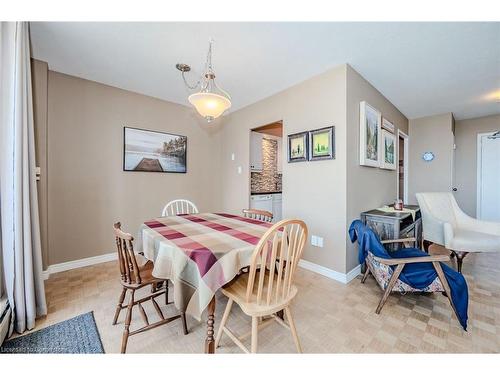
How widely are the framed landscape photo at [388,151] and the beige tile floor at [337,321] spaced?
165cm

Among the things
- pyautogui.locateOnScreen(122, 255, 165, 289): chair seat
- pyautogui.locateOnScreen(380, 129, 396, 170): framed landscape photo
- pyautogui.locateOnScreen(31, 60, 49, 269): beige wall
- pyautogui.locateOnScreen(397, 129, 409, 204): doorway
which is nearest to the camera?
pyautogui.locateOnScreen(122, 255, 165, 289): chair seat

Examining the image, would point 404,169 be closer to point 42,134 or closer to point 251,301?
point 251,301

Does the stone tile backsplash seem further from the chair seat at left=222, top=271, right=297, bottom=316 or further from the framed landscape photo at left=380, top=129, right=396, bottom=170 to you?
the chair seat at left=222, top=271, right=297, bottom=316

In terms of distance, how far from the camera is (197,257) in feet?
3.85

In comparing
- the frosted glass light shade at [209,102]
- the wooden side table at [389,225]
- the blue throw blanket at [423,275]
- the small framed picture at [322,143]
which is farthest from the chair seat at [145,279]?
the wooden side table at [389,225]

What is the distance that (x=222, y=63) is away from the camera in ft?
7.52

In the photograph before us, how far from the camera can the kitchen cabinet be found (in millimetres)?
3616

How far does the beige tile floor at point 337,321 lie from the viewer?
138 cm

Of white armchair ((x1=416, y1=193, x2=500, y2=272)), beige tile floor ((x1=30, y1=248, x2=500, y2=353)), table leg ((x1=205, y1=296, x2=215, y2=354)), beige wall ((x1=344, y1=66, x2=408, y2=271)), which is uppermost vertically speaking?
beige wall ((x1=344, y1=66, x2=408, y2=271))

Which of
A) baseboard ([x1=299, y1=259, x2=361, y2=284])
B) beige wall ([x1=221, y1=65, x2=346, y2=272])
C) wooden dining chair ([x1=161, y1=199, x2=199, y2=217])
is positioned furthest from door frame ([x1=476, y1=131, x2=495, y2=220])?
wooden dining chair ([x1=161, y1=199, x2=199, y2=217])

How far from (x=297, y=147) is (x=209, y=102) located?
136cm

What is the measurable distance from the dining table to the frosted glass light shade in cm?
103

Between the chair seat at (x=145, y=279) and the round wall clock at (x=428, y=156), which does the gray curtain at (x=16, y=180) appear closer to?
the chair seat at (x=145, y=279)
